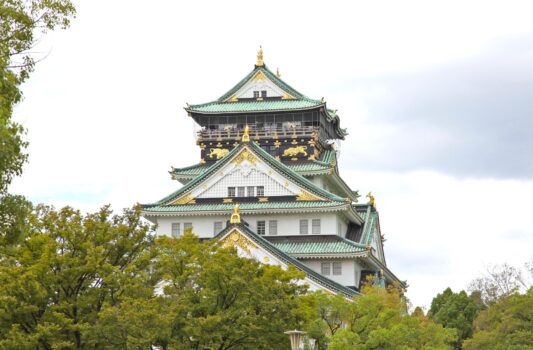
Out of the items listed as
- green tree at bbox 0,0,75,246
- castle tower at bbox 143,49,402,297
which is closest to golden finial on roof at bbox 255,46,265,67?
castle tower at bbox 143,49,402,297

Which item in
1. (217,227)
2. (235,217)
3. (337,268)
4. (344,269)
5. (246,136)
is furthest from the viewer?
(246,136)

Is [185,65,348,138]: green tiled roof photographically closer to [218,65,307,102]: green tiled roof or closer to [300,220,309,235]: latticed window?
[218,65,307,102]: green tiled roof

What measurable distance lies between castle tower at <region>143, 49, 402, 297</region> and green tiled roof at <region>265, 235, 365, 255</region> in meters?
0.06

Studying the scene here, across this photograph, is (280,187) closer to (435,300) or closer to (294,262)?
(294,262)

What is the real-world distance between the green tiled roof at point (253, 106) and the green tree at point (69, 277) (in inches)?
1317

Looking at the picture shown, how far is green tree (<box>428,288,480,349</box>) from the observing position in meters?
82.8

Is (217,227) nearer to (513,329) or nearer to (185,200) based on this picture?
(185,200)

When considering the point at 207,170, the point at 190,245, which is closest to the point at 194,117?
the point at 207,170

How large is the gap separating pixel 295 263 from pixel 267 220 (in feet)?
25.0

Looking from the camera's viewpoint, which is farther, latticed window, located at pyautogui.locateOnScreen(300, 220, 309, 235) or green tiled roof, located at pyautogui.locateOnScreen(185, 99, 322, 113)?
green tiled roof, located at pyautogui.locateOnScreen(185, 99, 322, 113)

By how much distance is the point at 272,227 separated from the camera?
68562 mm

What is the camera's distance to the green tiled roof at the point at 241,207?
66.9 metres

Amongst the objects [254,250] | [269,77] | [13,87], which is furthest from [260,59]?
[13,87]

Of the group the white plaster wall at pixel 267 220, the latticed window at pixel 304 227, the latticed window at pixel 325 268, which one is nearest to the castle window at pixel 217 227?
the white plaster wall at pixel 267 220
